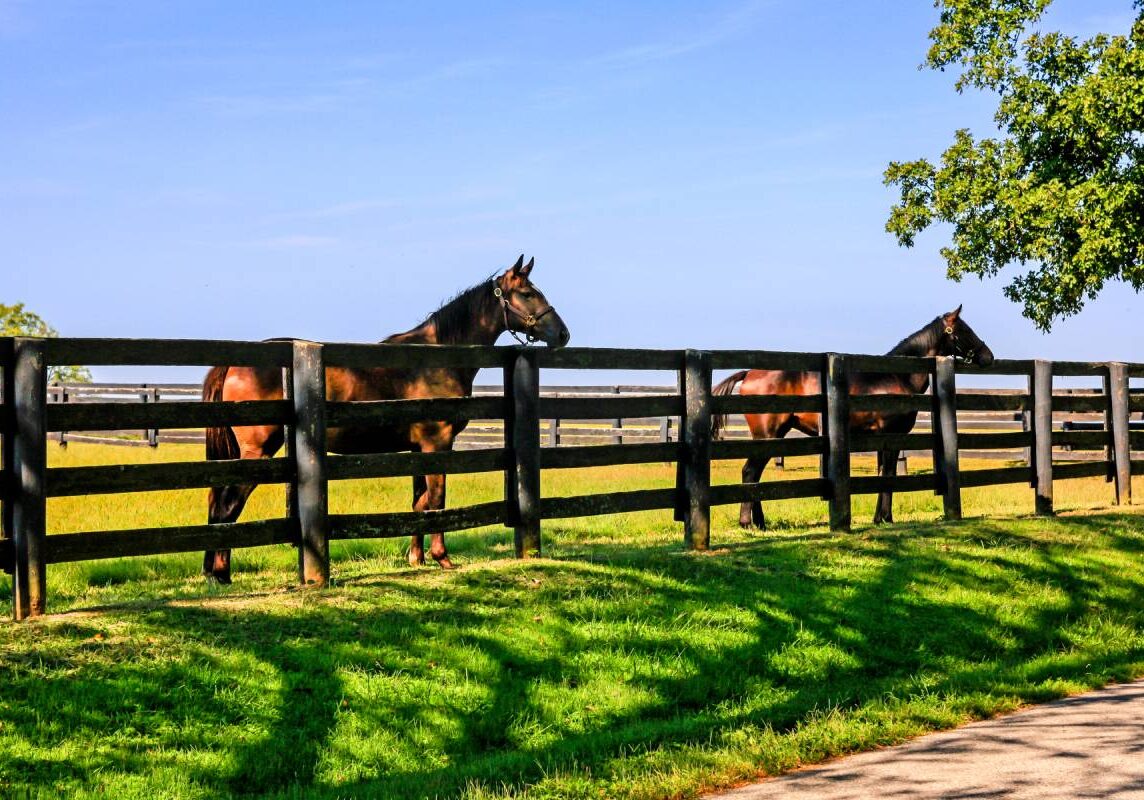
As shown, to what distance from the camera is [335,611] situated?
8234mm

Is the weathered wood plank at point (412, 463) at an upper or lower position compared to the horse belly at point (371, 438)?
lower

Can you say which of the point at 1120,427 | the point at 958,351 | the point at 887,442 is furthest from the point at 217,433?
the point at 1120,427

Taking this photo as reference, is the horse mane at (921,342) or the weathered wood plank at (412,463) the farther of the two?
the horse mane at (921,342)

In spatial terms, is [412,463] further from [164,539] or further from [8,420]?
[8,420]

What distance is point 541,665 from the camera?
7836 mm

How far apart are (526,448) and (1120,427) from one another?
10.7 meters

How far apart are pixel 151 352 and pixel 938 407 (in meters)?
9.33

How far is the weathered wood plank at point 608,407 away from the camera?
1027cm

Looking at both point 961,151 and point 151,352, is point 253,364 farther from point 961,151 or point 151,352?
point 961,151

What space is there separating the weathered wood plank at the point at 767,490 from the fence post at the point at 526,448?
198cm

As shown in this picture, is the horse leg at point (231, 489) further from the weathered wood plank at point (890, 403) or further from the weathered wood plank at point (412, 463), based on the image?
the weathered wood plank at point (890, 403)

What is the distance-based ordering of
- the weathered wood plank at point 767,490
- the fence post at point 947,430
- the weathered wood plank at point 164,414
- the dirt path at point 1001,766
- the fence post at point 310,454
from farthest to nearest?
the fence post at point 947,430 → the weathered wood plank at point 767,490 → the fence post at point 310,454 → the weathered wood plank at point 164,414 → the dirt path at point 1001,766

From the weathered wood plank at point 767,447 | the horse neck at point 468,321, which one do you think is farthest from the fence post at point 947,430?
the horse neck at point 468,321

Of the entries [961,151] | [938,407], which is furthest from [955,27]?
[938,407]
